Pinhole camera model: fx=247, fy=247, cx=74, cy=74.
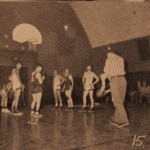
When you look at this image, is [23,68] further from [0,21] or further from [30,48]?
[0,21]

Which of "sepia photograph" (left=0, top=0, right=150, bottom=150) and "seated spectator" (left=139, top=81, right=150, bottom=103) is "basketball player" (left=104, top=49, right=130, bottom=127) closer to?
"sepia photograph" (left=0, top=0, right=150, bottom=150)

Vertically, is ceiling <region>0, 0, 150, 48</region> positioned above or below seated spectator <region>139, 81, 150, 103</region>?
above

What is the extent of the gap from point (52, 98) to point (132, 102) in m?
3.66

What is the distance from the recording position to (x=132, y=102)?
36.7 ft

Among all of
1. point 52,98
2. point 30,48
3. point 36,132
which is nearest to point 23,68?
point 30,48

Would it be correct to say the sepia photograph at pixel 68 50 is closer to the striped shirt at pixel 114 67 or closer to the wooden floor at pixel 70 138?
the wooden floor at pixel 70 138

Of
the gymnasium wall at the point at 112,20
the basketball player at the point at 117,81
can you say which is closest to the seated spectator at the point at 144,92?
the gymnasium wall at the point at 112,20

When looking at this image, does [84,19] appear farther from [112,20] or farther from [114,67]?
[114,67]

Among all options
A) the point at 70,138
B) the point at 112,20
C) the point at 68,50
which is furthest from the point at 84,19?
the point at 70,138

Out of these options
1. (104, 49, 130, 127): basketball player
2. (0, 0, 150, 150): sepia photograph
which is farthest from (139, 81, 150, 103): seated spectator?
(104, 49, 130, 127): basketball player

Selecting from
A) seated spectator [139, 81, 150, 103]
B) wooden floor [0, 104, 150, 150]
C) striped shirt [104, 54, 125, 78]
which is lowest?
wooden floor [0, 104, 150, 150]

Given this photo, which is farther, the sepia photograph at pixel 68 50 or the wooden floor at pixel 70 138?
the sepia photograph at pixel 68 50

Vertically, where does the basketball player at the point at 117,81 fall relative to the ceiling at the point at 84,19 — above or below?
below

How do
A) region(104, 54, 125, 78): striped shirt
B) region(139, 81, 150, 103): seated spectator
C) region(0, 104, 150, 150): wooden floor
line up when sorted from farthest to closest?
1. region(139, 81, 150, 103): seated spectator
2. region(104, 54, 125, 78): striped shirt
3. region(0, 104, 150, 150): wooden floor
